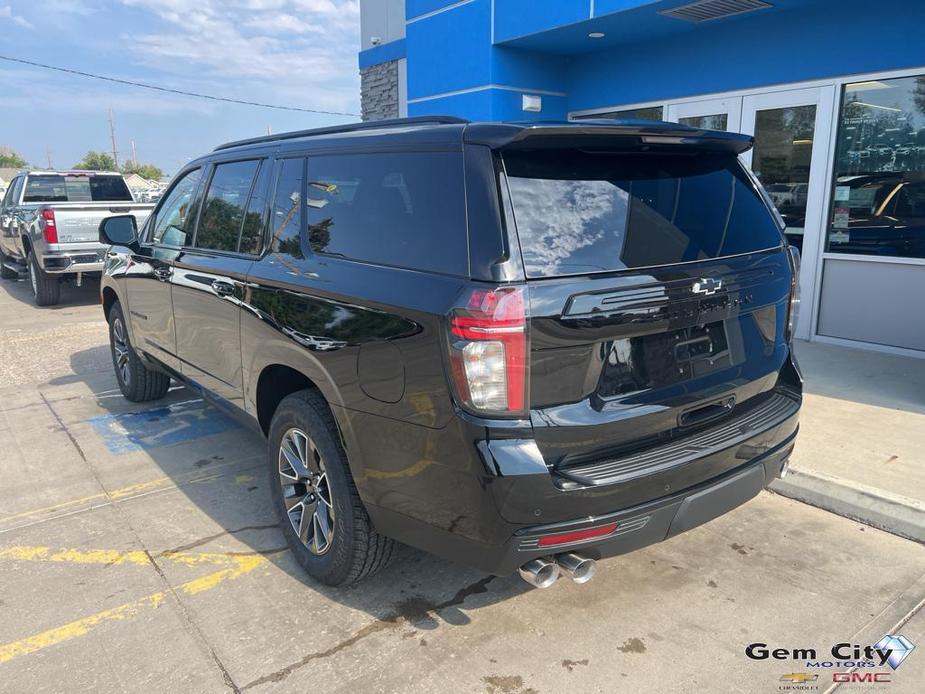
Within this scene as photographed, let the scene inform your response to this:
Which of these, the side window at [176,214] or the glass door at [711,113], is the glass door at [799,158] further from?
the side window at [176,214]

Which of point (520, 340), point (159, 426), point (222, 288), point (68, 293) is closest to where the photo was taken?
point (520, 340)

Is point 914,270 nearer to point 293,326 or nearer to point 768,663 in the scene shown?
point 768,663

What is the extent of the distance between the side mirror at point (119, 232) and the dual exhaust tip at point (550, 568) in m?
4.05

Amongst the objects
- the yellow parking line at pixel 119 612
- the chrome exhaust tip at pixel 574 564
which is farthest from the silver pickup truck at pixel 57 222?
the chrome exhaust tip at pixel 574 564

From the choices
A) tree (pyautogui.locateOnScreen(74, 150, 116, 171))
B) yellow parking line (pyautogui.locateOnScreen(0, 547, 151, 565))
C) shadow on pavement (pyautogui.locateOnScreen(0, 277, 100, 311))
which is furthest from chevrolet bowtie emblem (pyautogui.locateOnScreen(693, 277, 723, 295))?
tree (pyautogui.locateOnScreen(74, 150, 116, 171))

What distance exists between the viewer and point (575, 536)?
238 centimetres

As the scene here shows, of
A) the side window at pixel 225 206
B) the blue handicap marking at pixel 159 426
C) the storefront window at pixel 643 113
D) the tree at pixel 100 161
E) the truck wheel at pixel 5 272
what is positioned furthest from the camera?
the tree at pixel 100 161

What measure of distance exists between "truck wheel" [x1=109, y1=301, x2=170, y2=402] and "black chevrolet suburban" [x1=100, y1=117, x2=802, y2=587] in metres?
2.75

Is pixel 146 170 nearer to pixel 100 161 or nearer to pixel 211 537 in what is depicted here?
pixel 100 161

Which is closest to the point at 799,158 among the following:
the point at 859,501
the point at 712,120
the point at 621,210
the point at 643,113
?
the point at 712,120

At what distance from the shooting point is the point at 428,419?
2.41 m

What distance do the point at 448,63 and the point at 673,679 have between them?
8.94 meters

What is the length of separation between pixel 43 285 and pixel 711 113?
384 inches

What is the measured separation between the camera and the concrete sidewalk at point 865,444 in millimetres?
3781
